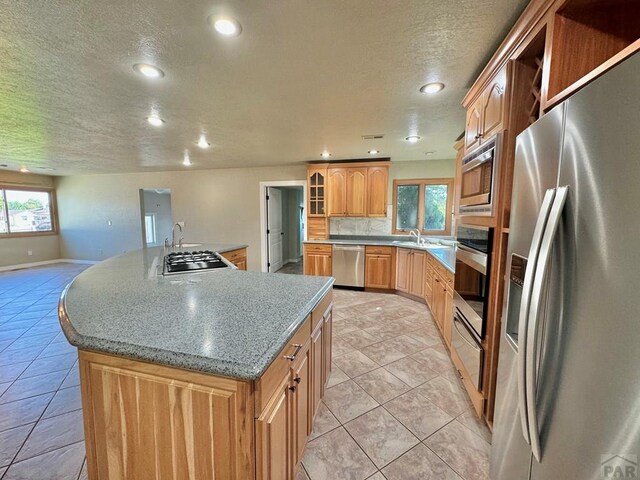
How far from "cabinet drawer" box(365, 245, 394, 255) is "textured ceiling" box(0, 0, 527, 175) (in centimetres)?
181

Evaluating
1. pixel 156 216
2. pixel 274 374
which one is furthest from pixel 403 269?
pixel 156 216

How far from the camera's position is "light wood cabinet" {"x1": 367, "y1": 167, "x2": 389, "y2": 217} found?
184 inches

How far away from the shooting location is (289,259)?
7547 mm

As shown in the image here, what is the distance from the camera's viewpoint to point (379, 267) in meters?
4.56

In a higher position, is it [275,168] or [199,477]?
[275,168]

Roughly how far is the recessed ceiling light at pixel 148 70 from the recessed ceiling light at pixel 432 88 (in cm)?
200

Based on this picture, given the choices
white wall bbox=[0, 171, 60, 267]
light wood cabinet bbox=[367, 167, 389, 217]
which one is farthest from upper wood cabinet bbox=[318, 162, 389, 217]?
white wall bbox=[0, 171, 60, 267]

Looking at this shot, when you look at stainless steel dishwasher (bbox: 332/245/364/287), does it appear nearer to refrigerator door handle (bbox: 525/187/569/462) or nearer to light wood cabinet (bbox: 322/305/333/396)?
light wood cabinet (bbox: 322/305/333/396)

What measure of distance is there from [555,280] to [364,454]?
1.46 m

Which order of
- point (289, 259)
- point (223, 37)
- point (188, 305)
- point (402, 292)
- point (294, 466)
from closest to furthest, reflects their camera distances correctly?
point (294, 466) → point (188, 305) → point (223, 37) → point (402, 292) → point (289, 259)

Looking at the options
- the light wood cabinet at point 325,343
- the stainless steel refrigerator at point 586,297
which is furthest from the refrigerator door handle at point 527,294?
the light wood cabinet at point 325,343

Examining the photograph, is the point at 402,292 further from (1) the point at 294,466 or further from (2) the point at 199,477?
(2) the point at 199,477

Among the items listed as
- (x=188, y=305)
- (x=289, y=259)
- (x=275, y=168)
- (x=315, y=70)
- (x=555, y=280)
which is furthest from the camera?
(x=289, y=259)

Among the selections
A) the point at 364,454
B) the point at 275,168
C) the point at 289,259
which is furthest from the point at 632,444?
the point at 289,259
